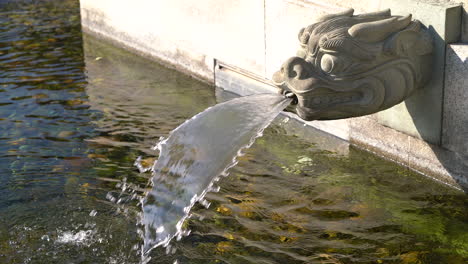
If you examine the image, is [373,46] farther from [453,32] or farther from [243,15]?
[243,15]

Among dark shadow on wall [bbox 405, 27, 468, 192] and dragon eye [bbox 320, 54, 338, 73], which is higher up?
dragon eye [bbox 320, 54, 338, 73]

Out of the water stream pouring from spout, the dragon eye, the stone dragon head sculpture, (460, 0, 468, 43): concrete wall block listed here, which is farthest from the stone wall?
the water stream pouring from spout

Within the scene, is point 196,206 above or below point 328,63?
below

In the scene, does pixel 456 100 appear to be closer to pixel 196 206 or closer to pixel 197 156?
pixel 197 156

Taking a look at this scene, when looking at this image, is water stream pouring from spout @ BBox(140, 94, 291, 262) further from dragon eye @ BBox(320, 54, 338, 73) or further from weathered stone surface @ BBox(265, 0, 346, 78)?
weathered stone surface @ BBox(265, 0, 346, 78)

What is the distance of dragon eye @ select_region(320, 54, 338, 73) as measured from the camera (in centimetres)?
433

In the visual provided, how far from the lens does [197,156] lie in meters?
4.82

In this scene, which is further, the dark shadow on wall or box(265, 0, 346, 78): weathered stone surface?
box(265, 0, 346, 78): weathered stone surface

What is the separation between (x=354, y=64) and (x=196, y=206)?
1.38 metres

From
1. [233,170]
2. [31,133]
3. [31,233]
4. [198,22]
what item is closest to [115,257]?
[31,233]

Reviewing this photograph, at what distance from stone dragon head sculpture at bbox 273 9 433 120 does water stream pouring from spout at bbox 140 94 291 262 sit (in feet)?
1.02

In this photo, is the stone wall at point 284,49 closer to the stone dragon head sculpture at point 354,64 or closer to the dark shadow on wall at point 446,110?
the dark shadow on wall at point 446,110

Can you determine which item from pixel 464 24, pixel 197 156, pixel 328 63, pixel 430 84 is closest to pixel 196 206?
pixel 197 156

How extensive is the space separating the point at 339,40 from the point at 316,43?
0.14m
